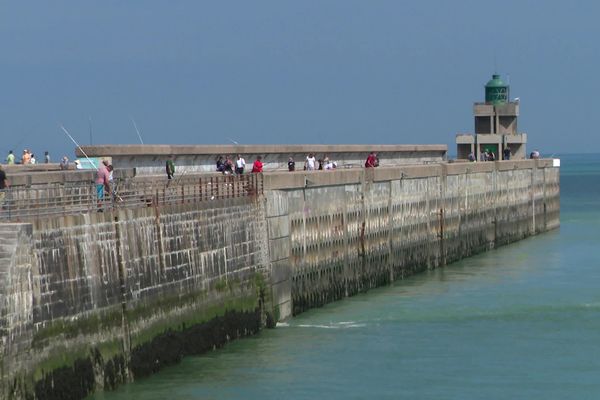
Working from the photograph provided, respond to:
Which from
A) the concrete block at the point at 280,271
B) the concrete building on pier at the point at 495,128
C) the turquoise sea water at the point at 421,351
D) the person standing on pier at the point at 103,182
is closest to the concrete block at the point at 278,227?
the concrete block at the point at 280,271

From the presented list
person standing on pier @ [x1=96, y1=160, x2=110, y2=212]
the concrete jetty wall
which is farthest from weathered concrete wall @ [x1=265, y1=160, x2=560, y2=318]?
person standing on pier @ [x1=96, y1=160, x2=110, y2=212]

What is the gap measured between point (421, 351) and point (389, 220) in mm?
14162

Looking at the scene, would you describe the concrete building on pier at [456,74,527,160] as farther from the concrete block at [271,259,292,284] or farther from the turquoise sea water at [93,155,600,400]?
the concrete block at [271,259,292,284]

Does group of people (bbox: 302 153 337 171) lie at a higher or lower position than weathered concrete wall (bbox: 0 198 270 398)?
higher

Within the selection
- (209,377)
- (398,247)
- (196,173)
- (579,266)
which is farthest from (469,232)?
(209,377)

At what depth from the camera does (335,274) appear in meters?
35.7

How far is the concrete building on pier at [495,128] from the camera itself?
71.5 m

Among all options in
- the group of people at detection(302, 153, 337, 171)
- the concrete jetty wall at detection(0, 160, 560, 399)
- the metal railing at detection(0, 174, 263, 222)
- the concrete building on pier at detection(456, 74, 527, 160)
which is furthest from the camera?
the concrete building on pier at detection(456, 74, 527, 160)

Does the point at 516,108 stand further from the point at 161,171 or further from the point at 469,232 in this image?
the point at 161,171

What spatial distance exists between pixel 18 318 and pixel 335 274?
55.8 feet

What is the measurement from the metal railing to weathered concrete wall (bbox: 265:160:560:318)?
1.35m

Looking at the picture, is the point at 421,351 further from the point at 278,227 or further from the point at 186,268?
the point at 186,268

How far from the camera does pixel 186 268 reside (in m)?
25.8

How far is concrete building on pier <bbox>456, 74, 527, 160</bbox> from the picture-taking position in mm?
71500
